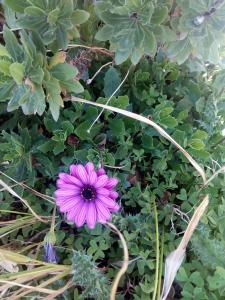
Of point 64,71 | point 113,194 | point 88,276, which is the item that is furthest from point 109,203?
point 64,71

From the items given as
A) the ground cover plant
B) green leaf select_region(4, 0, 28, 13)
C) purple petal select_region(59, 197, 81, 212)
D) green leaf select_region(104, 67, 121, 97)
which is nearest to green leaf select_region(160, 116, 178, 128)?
the ground cover plant

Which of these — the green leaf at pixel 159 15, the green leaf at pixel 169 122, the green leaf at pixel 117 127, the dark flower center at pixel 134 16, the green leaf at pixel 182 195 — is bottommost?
the green leaf at pixel 182 195

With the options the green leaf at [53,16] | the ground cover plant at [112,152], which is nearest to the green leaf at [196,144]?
the ground cover plant at [112,152]

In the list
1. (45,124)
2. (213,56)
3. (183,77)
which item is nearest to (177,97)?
(183,77)

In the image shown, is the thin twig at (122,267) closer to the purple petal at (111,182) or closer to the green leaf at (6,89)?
the purple petal at (111,182)

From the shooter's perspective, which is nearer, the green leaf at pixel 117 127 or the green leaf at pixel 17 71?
the green leaf at pixel 17 71

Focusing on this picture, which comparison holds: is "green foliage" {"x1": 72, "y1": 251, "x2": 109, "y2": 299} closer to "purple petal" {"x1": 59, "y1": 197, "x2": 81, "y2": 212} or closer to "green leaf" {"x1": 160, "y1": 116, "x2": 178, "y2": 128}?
"purple petal" {"x1": 59, "y1": 197, "x2": 81, "y2": 212}

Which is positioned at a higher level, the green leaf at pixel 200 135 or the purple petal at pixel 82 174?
the green leaf at pixel 200 135
